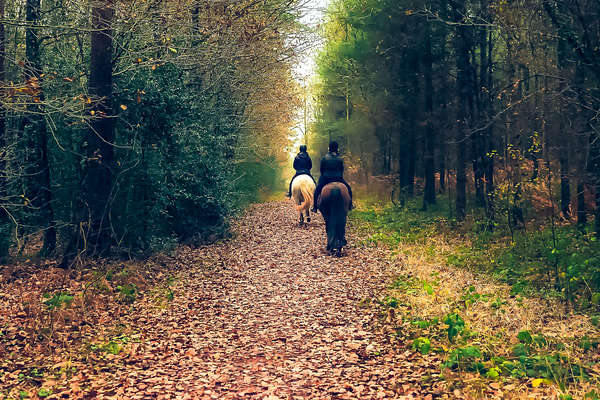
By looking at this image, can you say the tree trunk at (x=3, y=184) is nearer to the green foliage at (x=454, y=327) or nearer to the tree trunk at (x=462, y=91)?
the green foliage at (x=454, y=327)

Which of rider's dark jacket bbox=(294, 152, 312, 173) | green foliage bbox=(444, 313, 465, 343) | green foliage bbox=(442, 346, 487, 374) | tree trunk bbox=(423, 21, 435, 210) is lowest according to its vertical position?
green foliage bbox=(442, 346, 487, 374)

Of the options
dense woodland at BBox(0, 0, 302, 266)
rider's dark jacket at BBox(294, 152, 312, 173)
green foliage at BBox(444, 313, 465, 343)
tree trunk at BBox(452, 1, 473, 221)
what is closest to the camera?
green foliage at BBox(444, 313, 465, 343)

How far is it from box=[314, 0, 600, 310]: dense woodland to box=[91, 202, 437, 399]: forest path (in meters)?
3.50

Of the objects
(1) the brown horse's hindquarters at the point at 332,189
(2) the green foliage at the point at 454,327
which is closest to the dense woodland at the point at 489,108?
(2) the green foliage at the point at 454,327

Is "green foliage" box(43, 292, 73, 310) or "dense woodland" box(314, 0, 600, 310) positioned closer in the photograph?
"green foliage" box(43, 292, 73, 310)

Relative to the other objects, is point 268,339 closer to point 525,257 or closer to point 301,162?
point 525,257

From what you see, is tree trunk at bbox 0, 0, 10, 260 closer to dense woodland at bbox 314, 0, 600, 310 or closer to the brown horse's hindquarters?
the brown horse's hindquarters

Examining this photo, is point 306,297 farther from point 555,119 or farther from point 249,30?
point 555,119

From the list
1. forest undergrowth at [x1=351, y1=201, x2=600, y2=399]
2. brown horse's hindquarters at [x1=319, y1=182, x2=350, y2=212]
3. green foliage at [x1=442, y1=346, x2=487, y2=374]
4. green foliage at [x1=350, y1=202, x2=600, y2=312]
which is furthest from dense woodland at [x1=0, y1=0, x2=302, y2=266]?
green foliage at [x1=442, y1=346, x2=487, y2=374]

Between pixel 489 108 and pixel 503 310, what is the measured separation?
30.0ft

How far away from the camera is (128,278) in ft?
29.6

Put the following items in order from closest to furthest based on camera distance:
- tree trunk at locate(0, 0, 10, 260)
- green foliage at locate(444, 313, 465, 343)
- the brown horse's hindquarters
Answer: green foliage at locate(444, 313, 465, 343) < tree trunk at locate(0, 0, 10, 260) < the brown horse's hindquarters

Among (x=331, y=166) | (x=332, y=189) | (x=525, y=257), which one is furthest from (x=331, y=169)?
(x=525, y=257)

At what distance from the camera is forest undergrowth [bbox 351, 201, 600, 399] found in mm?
4797
